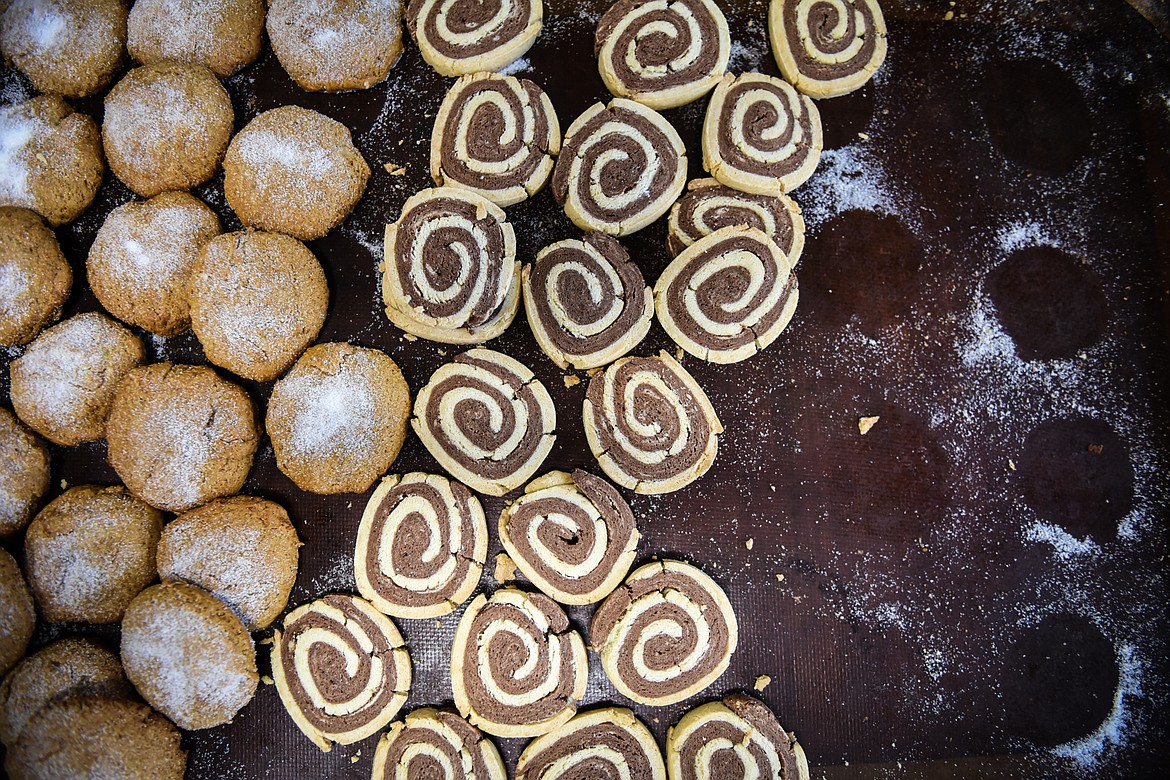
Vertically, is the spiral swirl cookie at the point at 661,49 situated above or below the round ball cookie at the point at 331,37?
above

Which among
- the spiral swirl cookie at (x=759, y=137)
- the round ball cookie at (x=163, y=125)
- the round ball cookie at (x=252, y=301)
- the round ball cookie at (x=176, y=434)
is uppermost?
the spiral swirl cookie at (x=759, y=137)

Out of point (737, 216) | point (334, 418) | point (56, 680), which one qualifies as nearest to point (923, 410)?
point (737, 216)

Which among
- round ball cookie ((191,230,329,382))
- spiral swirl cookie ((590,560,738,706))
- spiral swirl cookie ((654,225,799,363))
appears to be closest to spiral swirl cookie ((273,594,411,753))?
spiral swirl cookie ((590,560,738,706))

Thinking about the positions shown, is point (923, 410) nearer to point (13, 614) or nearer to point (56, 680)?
point (56, 680)

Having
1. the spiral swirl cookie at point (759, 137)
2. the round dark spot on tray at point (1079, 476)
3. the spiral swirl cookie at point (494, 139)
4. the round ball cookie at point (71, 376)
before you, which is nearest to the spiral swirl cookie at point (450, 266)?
the spiral swirl cookie at point (494, 139)

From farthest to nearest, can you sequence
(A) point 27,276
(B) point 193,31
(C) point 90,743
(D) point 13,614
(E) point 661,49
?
(E) point 661,49 < (B) point 193,31 < (A) point 27,276 < (D) point 13,614 < (C) point 90,743

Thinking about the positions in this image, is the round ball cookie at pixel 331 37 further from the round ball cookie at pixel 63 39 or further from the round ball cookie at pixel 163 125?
the round ball cookie at pixel 63 39

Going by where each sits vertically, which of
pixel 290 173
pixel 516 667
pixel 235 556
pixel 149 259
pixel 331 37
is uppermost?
pixel 331 37
